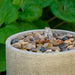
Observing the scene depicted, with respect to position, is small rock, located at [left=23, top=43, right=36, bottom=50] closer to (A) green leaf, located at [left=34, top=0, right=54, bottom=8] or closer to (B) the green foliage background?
(B) the green foliage background

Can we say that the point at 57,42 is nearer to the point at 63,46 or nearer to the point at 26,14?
the point at 63,46

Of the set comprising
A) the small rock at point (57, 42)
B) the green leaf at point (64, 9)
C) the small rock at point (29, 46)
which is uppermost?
the green leaf at point (64, 9)

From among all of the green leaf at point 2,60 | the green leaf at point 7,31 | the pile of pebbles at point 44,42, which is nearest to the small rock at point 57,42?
the pile of pebbles at point 44,42

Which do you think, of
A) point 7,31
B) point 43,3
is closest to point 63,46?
point 7,31

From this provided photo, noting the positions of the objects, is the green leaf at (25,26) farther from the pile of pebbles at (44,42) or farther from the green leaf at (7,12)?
the pile of pebbles at (44,42)

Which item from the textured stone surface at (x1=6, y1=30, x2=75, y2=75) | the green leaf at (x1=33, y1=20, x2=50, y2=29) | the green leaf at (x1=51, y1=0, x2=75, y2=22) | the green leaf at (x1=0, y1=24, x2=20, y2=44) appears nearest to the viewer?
the textured stone surface at (x1=6, y1=30, x2=75, y2=75)

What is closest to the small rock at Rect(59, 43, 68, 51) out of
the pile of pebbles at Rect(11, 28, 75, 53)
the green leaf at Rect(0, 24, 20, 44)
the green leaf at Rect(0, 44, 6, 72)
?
the pile of pebbles at Rect(11, 28, 75, 53)

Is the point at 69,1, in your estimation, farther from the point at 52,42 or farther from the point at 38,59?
the point at 38,59

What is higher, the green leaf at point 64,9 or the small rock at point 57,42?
the green leaf at point 64,9
